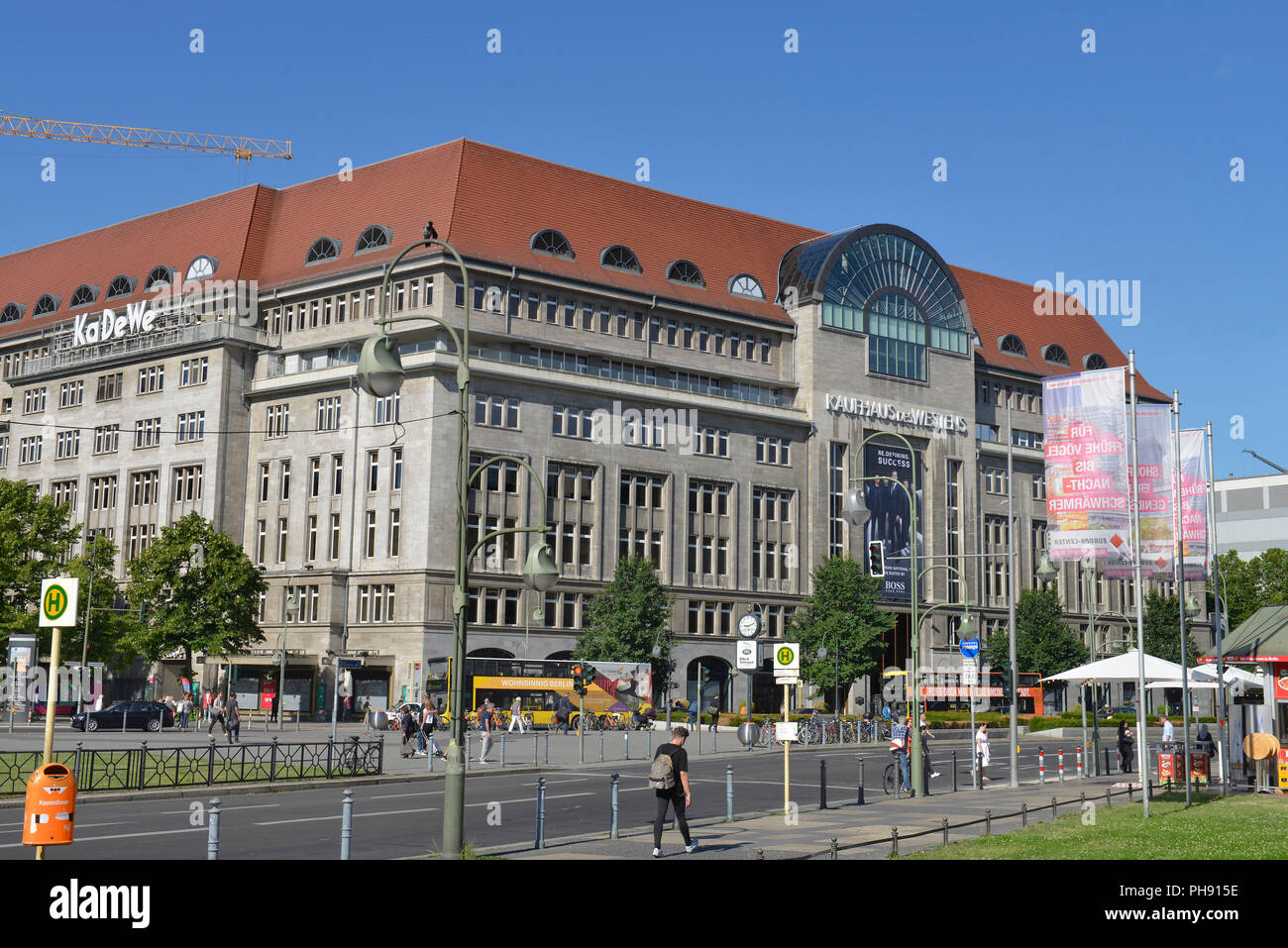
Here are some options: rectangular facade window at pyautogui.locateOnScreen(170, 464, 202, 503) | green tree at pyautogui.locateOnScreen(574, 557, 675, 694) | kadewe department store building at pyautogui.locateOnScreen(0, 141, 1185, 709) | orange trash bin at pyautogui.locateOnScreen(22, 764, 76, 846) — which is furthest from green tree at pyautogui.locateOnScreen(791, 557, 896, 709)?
orange trash bin at pyautogui.locateOnScreen(22, 764, 76, 846)

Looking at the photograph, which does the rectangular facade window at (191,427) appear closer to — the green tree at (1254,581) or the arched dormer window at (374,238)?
the arched dormer window at (374,238)

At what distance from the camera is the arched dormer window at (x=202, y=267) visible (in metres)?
82.6

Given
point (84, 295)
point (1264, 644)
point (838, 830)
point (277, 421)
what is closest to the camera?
point (838, 830)

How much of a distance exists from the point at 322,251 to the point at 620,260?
56.7 ft

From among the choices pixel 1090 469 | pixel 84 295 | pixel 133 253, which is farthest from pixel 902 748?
pixel 84 295

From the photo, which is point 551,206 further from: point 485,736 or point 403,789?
point 403,789

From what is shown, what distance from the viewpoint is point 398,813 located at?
978 inches

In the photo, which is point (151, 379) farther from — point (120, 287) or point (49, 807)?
point (49, 807)

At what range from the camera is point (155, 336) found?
3243 inches

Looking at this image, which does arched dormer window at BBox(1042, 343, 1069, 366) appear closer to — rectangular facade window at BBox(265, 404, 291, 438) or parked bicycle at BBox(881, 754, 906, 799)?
rectangular facade window at BBox(265, 404, 291, 438)

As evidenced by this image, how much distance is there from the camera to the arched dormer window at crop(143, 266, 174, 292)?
8488 centimetres

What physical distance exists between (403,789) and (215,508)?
50295 millimetres

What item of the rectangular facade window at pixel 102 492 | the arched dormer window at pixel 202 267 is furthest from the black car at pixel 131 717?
the arched dormer window at pixel 202 267
